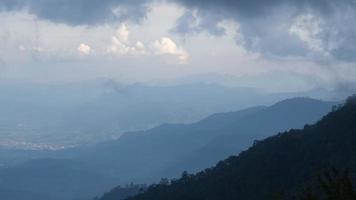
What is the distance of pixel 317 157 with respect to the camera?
7962 centimetres

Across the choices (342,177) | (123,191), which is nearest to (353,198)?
(342,177)

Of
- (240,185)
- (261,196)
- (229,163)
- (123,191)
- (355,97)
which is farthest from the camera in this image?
(123,191)

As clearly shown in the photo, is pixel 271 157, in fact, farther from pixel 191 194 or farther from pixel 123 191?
pixel 123 191

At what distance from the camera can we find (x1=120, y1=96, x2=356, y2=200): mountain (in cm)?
7512

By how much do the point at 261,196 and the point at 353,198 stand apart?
5090 centimetres

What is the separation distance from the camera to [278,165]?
81312mm

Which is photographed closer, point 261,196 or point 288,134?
point 261,196

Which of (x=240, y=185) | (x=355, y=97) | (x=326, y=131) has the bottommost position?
(x=240, y=185)

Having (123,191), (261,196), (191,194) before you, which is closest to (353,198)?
(261,196)

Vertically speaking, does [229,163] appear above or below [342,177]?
above

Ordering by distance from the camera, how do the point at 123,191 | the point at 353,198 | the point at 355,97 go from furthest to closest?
the point at 123,191, the point at 355,97, the point at 353,198

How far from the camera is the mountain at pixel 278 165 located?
246 ft

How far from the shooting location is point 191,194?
83.5 m

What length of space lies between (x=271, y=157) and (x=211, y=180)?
29.2ft
